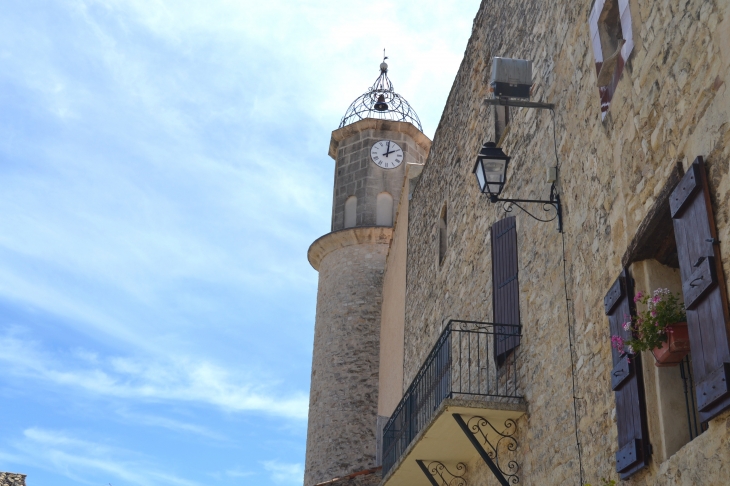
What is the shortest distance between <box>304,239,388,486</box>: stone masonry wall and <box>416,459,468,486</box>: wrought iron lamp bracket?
7.98 metres

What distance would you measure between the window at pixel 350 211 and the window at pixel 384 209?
21.9 inches

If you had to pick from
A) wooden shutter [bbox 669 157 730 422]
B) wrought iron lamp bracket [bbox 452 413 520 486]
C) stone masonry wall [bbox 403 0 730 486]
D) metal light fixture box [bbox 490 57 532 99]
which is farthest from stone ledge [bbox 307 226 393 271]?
wooden shutter [bbox 669 157 730 422]

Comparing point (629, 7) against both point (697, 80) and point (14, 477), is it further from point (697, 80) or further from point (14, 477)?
point (14, 477)

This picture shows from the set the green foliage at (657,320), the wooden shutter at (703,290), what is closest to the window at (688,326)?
the wooden shutter at (703,290)

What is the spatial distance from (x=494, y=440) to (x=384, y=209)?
12.5 metres

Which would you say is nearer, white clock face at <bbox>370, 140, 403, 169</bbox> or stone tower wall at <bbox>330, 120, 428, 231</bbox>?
stone tower wall at <bbox>330, 120, 428, 231</bbox>

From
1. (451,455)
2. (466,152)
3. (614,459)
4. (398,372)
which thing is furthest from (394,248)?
(614,459)

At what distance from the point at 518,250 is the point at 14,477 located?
1394 centimetres

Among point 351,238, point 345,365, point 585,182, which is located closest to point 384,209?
point 351,238

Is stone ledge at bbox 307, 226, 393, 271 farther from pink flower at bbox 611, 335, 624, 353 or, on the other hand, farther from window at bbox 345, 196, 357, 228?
pink flower at bbox 611, 335, 624, 353

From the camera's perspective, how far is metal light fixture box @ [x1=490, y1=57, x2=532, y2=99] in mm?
8633

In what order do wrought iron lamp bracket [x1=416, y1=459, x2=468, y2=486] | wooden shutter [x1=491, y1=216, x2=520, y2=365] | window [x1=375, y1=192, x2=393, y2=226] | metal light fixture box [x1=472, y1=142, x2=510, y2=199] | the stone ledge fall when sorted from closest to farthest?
metal light fixture box [x1=472, y1=142, x2=510, y2=199], wooden shutter [x1=491, y1=216, x2=520, y2=365], wrought iron lamp bracket [x1=416, y1=459, x2=468, y2=486], the stone ledge, window [x1=375, y1=192, x2=393, y2=226]

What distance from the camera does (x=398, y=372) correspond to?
15336mm

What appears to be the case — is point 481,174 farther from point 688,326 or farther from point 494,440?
point 688,326
